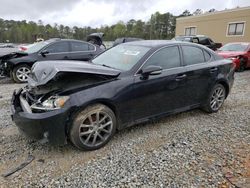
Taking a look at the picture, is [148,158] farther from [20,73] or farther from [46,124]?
[20,73]

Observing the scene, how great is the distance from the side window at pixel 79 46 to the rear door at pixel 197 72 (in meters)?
5.11

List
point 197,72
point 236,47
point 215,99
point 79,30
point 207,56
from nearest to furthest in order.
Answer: point 197,72 < point 207,56 < point 215,99 < point 236,47 < point 79,30

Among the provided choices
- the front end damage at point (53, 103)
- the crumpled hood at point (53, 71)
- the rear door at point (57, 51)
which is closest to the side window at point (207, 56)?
the crumpled hood at point (53, 71)

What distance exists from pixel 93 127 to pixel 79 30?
48.9 m

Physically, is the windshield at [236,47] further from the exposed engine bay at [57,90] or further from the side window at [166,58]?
the exposed engine bay at [57,90]

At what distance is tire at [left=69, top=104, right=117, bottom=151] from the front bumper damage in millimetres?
155

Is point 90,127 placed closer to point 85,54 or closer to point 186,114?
point 186,114

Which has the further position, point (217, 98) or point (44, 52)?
point (44, 52)

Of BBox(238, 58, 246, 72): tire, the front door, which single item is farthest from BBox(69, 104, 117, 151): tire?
BBox(238, 58, 246, 72): tire

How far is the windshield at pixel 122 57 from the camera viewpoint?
3.67 meters

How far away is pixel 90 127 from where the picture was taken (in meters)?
3.17

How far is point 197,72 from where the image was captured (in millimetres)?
4230

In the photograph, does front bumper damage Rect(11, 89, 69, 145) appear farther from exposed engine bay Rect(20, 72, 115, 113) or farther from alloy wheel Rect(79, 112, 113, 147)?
alloy wheel Rect(79, 112, 113, 147)

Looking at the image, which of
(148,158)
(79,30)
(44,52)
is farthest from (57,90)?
(79,30)
